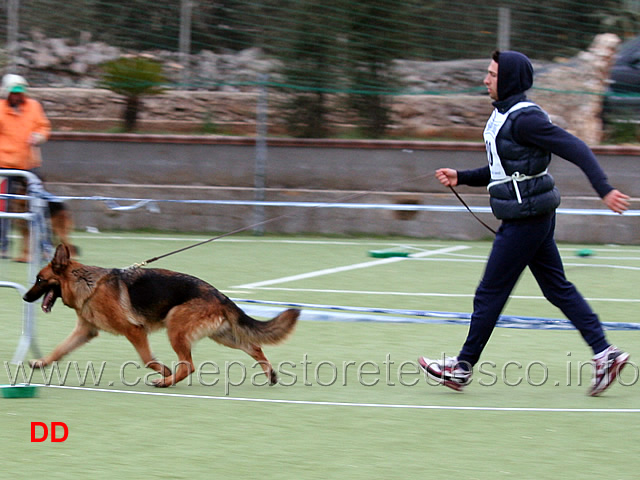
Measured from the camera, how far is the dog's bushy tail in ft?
19.4

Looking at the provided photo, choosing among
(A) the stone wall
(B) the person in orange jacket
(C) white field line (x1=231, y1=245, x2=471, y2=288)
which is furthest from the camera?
(A) the stone wall

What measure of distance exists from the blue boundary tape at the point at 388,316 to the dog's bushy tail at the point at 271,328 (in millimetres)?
1625

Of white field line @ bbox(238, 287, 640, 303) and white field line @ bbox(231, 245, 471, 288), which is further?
white field line @ bbox(231, 245, 471, 288)

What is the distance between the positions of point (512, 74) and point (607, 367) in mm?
1746

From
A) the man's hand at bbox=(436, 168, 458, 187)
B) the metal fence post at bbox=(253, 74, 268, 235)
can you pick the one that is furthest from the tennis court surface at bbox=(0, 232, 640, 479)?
the metal fence post at bbox=(253, 74, 268, 235)

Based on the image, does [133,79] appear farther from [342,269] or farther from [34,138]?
[342,269]

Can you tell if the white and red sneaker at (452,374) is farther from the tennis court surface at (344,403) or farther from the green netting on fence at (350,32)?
the green netting on fence at (350,32)

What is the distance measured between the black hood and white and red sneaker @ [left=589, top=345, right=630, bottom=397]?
1583 millimetres

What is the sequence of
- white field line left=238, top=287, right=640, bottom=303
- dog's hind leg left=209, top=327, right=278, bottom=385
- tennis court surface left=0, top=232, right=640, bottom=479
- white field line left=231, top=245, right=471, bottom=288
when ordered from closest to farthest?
tennis court surface left=0, top=232, right=640, bottom=479
dog's hind leg left=209, top=327, right=278, bottom=385
white field line left=238, top=287, right=640, bottom=303
white field line left=231, top=245, right=471, bottom=288

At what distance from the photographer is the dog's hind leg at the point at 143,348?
19.4 feet

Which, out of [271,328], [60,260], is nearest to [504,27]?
[271,328]

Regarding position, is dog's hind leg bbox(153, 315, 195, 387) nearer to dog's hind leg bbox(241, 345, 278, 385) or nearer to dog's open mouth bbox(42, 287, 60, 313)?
dog's hind leg bbox(241, 345, 278, 385)

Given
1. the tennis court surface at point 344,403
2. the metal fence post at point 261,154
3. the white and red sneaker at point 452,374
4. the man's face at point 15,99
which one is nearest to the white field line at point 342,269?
the tennis court surface at point 344,403

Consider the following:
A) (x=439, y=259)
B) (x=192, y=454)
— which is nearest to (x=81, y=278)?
(x=192, y=454)
